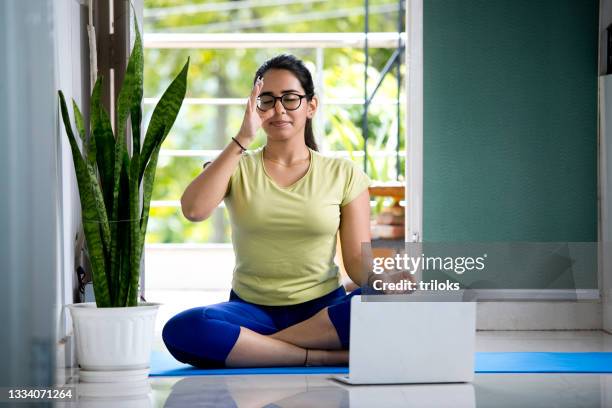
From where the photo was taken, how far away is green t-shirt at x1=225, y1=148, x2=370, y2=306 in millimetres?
2871

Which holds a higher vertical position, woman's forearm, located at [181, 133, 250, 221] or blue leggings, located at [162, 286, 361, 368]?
woman's forearm, located at [181, 133, 250, 221]

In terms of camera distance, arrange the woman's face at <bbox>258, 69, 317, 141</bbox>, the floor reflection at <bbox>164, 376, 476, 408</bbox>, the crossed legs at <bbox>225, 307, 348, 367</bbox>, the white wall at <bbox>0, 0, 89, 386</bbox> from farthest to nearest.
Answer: the woman's face at <bbox>258, 69, 317, 141</bbox> < the crossed legs at <bbox>225, 307, 348, 367</bbox> < the floor reflection at <bbox>164, 376, 476, 408</bbox> < the white wall at <bbox>0, 0, 89, 386</bbox>

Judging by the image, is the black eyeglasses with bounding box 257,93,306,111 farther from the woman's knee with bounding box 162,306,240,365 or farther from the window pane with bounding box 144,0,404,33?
the window pane with bounding box 144,0,404,33

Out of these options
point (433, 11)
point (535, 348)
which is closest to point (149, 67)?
point (433, 11)

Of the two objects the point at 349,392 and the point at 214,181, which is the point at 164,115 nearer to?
the point at 214,181

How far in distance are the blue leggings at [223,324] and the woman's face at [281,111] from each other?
19.7 inches

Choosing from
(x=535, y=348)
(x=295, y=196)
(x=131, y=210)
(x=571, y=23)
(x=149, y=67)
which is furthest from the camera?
(x=149, y=67)

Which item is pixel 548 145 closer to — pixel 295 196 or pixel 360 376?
pixel 295 196

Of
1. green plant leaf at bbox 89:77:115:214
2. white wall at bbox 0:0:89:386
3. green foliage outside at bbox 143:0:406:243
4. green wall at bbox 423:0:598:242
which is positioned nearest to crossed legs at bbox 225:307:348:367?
green plant leaf at bbox 89:77:115:214

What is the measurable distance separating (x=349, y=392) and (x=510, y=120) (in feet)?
→ 6.18

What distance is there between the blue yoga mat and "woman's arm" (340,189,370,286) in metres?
0.30

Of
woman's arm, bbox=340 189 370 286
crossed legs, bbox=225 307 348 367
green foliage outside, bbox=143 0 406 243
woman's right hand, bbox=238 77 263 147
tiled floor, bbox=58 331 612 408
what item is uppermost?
green foliage outside, bbox=143 0 406 243

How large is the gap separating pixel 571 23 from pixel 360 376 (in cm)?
206

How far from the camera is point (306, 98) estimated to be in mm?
2936
